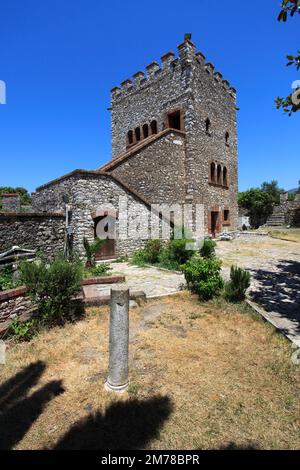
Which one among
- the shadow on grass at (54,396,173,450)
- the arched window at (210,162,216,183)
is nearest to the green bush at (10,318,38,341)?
the shadow on grass at (54,396,173,450)

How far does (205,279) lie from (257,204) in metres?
25.4

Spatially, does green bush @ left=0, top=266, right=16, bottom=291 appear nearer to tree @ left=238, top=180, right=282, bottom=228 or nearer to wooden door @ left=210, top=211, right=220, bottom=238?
wooden door @ left=210, top=211, right=220, bottom=238

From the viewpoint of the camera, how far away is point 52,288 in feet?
18.0

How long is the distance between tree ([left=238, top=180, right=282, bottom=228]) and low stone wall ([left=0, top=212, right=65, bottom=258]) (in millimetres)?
25082

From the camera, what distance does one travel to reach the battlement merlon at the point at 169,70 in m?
15.1

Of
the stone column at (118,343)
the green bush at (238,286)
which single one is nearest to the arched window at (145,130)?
the green bush at (238,286)

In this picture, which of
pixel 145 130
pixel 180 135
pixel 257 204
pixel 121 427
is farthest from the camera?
pixel 257 204

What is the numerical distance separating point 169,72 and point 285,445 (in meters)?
18.5

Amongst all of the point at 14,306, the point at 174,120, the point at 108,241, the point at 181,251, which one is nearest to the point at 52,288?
the point at 14,306

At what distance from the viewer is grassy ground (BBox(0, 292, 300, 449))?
292 cm

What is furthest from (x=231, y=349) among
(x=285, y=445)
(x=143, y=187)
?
(x=143, y=187)

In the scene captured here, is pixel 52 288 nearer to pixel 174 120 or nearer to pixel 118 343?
pixel 118 343

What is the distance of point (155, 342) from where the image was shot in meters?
4.86

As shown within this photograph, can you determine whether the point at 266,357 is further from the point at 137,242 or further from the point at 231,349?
the point at 137,242
